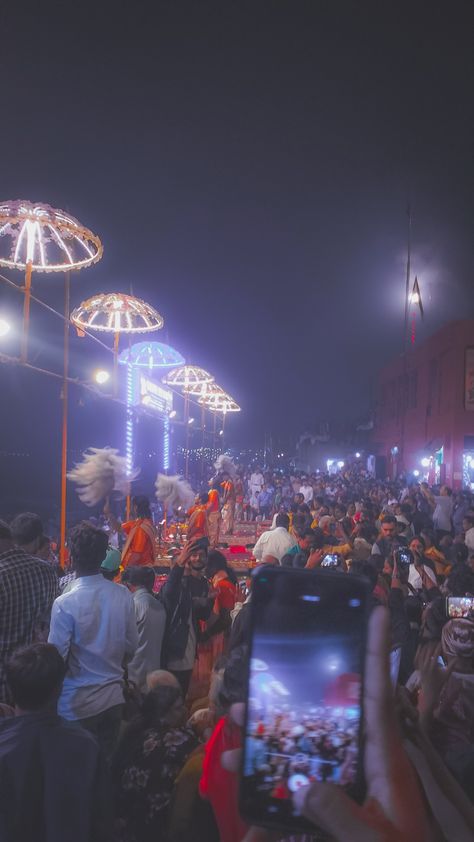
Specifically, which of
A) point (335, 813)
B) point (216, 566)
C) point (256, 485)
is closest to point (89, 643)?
point (335, 813)

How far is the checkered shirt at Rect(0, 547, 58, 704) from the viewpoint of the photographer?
3.61 m

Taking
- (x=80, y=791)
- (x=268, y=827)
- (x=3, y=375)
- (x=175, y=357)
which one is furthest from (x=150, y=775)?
(x=3, y=375)

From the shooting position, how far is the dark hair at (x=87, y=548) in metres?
3.66

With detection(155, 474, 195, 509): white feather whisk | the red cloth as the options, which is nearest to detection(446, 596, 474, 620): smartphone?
the red cloth

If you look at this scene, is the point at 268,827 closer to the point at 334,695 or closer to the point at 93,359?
the point at 334,695

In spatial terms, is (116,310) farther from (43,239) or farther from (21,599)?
(21,599)

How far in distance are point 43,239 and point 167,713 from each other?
6572 mm

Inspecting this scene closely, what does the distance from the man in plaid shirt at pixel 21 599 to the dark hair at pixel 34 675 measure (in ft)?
4.42

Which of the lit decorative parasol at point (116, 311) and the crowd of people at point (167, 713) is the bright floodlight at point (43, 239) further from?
the crowd of people at point (167, 713)

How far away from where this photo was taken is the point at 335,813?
1104 millimetres

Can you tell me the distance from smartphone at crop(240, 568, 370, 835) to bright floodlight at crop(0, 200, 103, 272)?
22.6 feet

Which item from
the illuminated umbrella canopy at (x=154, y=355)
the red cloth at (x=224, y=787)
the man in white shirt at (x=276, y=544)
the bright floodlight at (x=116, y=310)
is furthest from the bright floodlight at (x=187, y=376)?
the red cloth at (x=224, y=787)

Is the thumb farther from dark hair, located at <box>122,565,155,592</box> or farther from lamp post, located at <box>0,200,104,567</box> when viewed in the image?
lamp post, located at <box>0,200,104,567</box>

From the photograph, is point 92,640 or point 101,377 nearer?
point 92,640
